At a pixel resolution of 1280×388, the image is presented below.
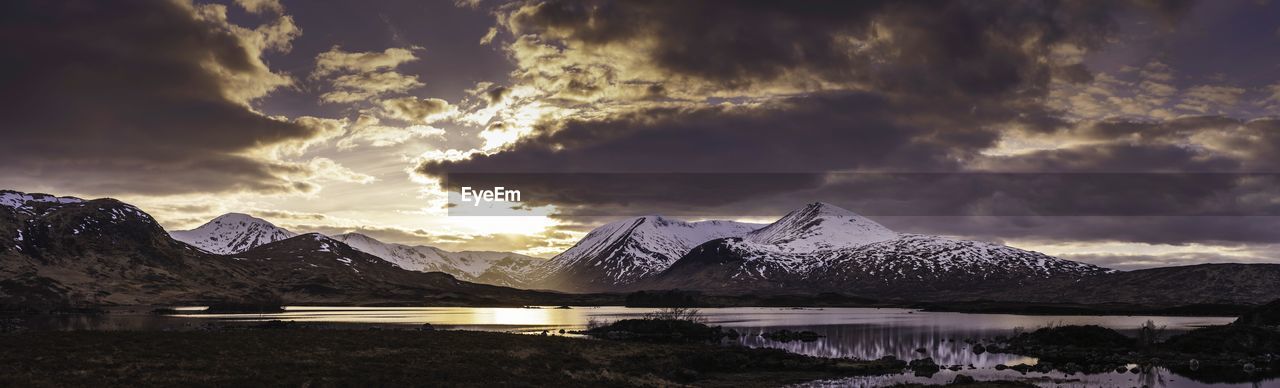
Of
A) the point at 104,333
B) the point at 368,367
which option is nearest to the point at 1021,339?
the point at 368,367

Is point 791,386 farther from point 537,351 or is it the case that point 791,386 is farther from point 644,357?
point 537,351

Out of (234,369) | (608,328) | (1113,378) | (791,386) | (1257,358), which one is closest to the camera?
(234,369)

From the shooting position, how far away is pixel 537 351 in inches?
2694

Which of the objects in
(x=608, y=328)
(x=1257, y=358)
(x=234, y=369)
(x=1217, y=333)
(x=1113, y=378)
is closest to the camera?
(x=234, y=369)

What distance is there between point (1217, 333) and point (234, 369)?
98.6 meters

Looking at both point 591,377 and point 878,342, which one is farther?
point 878,342

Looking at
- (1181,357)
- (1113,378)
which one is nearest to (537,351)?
(1113,378)

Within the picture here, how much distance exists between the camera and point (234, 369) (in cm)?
4878

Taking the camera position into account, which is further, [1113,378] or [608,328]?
[608,328]

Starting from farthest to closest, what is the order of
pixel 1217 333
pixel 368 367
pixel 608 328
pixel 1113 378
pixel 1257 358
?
pixel 608 328, pixel 1217 333, pixel 1257 358, pixel 1113 378, pixel 368 367

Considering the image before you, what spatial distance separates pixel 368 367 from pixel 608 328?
7020 centimetres

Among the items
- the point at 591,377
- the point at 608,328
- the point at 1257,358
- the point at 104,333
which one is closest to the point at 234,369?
the point at 591,377

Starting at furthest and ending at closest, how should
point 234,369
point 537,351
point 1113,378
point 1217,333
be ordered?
point 1217,333 → point 537,351 → point 1113,378 → point 234,369

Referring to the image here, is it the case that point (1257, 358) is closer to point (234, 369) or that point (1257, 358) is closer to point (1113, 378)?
point (1113, 378)
